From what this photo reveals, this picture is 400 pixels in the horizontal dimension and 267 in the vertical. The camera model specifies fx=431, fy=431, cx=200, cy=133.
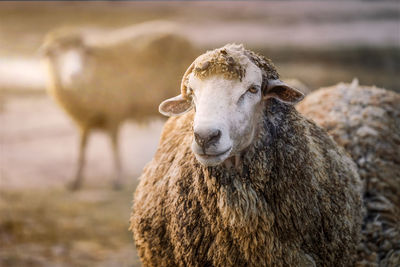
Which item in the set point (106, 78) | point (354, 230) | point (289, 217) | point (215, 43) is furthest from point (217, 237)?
point (215, 43)

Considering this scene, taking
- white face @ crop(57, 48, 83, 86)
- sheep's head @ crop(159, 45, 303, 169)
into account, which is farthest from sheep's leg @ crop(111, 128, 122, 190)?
sheep's head @ crop(159, 45, 303, 169)

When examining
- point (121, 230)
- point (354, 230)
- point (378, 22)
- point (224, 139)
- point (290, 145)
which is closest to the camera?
point (224, 139)

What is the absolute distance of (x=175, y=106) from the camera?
5.29ft

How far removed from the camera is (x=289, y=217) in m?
1.53

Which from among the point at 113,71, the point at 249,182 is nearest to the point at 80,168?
the point at 113,71

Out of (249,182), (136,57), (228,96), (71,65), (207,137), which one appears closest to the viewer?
(207,137)

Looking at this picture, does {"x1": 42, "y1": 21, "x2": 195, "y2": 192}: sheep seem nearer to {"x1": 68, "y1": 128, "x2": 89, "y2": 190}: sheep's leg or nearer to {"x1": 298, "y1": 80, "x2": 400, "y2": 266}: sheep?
{"x1": 68, "y1": 128, "x2": 89, "y2": 190}: sheep's leg

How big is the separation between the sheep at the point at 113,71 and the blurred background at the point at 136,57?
1 centimetres

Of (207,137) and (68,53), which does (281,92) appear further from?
(68,53)

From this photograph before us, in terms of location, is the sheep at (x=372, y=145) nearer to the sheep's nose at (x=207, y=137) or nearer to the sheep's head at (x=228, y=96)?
the sheep's head at (x=228, y=96)

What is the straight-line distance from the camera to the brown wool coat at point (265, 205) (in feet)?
4.88

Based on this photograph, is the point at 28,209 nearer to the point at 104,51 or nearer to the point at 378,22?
the point at 104,51

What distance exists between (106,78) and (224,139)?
10.7 ft

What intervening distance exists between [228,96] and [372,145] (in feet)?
3.58
